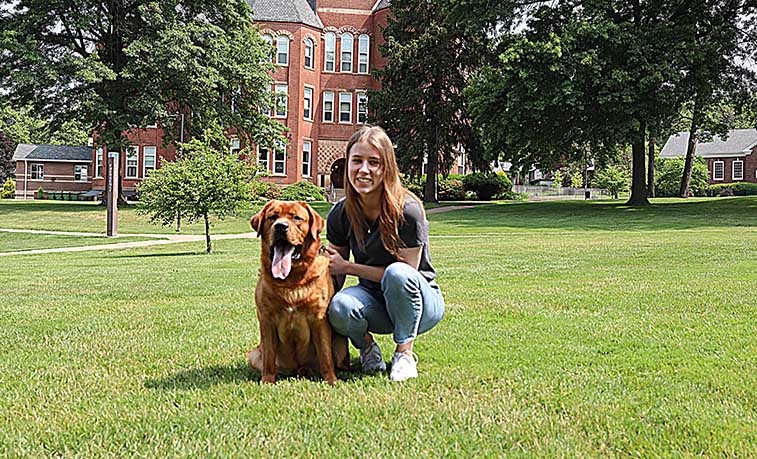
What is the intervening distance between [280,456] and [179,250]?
52.9ft

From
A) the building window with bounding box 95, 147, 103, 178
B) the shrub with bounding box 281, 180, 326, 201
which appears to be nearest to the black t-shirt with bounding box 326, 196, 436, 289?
the shrub with bounding box 281, 180, 326, 201

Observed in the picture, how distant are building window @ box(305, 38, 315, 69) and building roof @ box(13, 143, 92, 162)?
25.9m

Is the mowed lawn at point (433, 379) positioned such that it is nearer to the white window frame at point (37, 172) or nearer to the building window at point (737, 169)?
the white window frame at point (37, 172)

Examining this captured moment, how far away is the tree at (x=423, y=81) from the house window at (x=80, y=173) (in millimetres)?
35169

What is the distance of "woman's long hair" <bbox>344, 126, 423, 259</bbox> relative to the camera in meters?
4.37

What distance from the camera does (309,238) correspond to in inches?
162

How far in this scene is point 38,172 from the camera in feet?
216

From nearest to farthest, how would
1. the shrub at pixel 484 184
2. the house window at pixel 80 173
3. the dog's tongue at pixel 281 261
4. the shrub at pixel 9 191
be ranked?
the dog's tongue at pixel 281 261
the shrub at pixel 484 184
the shrub at pixel 9 191
the house window at pixel 80 173

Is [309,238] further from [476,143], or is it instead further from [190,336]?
[476,143]

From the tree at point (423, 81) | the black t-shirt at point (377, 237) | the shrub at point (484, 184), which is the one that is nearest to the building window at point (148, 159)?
the tree at point (423, 81)

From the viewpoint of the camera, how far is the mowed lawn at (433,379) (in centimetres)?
331

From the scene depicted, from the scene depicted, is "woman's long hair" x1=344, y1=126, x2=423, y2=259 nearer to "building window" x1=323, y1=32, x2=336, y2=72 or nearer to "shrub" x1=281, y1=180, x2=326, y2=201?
"shrub" x1=281, y1=180, x2=326, y2=201

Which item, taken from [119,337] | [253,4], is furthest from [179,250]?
[253,4]

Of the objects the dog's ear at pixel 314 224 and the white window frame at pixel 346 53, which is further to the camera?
the white window frame at pixel 346 53
